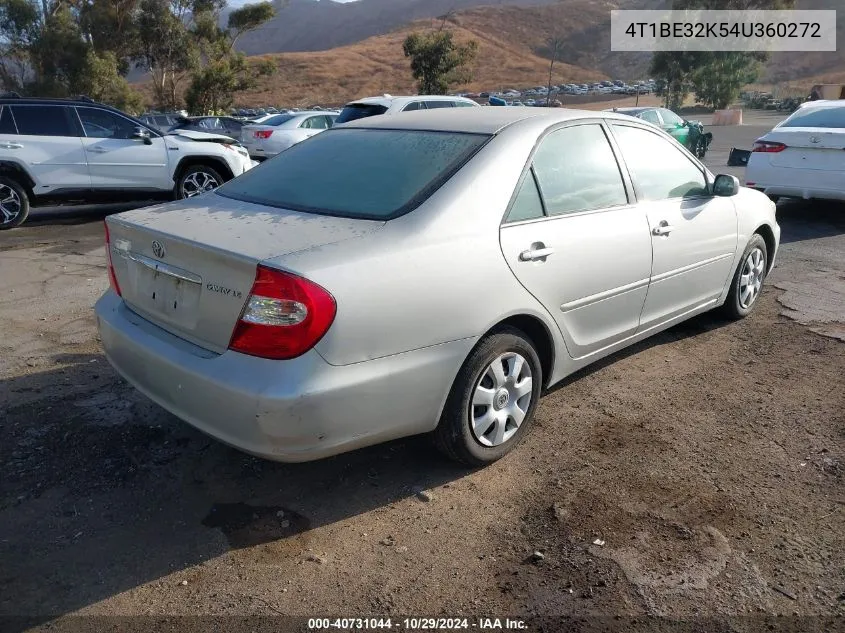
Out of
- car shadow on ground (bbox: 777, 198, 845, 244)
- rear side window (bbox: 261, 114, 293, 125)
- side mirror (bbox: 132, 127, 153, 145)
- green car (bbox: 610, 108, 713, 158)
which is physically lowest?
car shadow on ground (bbox: 777, 198, 845, 244)

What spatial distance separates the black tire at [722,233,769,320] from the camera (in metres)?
5.16

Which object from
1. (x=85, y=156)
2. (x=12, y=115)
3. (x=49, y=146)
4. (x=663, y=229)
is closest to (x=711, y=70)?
(x=85, y=156)

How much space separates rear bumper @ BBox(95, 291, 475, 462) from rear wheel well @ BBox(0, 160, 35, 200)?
7.24 meters

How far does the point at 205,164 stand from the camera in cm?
1048

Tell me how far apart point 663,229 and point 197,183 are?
797 centimetres

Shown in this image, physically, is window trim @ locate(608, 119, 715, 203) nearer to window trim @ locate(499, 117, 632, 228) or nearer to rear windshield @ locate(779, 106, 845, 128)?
window trim @ locate(499, 117, 632, 228)

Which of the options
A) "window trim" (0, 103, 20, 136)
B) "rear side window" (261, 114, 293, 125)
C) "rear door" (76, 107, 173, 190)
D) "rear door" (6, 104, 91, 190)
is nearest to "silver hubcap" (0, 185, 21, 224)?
"rear door" (6, 104, 91, 190)

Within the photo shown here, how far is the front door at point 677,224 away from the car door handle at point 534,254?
100 centimetres

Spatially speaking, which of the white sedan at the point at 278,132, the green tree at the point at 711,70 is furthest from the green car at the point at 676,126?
the green tree at the point at 711,70

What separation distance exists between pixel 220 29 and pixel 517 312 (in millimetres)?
48276

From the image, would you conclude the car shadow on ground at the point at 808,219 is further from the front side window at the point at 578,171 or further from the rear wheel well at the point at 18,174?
the rear wheel well at the point at 18,174

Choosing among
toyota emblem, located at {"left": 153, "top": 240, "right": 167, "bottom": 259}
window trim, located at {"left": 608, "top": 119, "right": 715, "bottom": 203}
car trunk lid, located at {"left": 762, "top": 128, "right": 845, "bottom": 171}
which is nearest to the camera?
toyota emblem, located at {"left": 153, "top": 240, "right": 167, "bottom": 259}

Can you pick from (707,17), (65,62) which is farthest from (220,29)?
(707,17)

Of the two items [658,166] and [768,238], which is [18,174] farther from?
[768,238]
